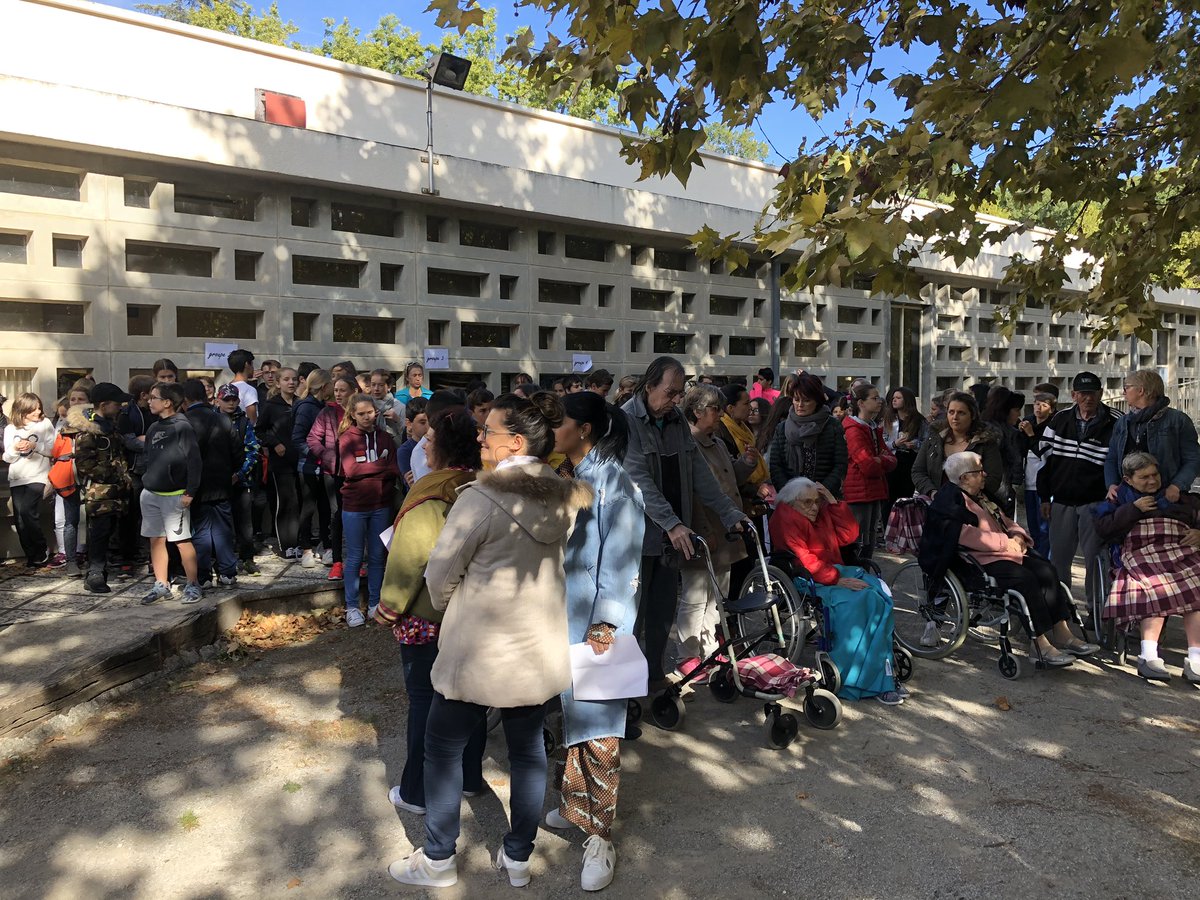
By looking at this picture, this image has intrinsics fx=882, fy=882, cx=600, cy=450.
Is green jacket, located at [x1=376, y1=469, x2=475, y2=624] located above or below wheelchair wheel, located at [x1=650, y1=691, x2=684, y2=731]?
above

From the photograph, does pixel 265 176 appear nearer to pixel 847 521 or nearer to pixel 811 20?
pixel 811 20

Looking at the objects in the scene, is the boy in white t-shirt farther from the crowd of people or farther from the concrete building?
the concrete building

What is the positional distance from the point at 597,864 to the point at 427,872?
597 millimetres

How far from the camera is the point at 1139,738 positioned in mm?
4449

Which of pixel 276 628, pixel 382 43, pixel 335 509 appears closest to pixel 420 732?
pixel 276 628

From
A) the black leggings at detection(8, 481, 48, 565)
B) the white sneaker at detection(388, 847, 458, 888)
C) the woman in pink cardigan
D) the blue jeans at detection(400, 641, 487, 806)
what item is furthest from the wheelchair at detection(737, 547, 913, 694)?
the black leggings at detection(8, 481, 48, 565)

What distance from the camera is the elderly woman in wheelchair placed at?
5.32 metres

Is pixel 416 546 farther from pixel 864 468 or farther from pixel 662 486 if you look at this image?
pixel 864 468

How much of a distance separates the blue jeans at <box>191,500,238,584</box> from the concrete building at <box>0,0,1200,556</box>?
12.4 ft

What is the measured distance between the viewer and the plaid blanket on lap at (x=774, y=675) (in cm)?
430

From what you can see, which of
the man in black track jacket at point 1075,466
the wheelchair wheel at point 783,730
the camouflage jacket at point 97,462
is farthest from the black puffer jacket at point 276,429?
the man in black track jacket at point 1075,466

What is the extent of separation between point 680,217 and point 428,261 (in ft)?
14.2

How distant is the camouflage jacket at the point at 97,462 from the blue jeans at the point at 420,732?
3.88m

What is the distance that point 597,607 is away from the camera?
131 inches
